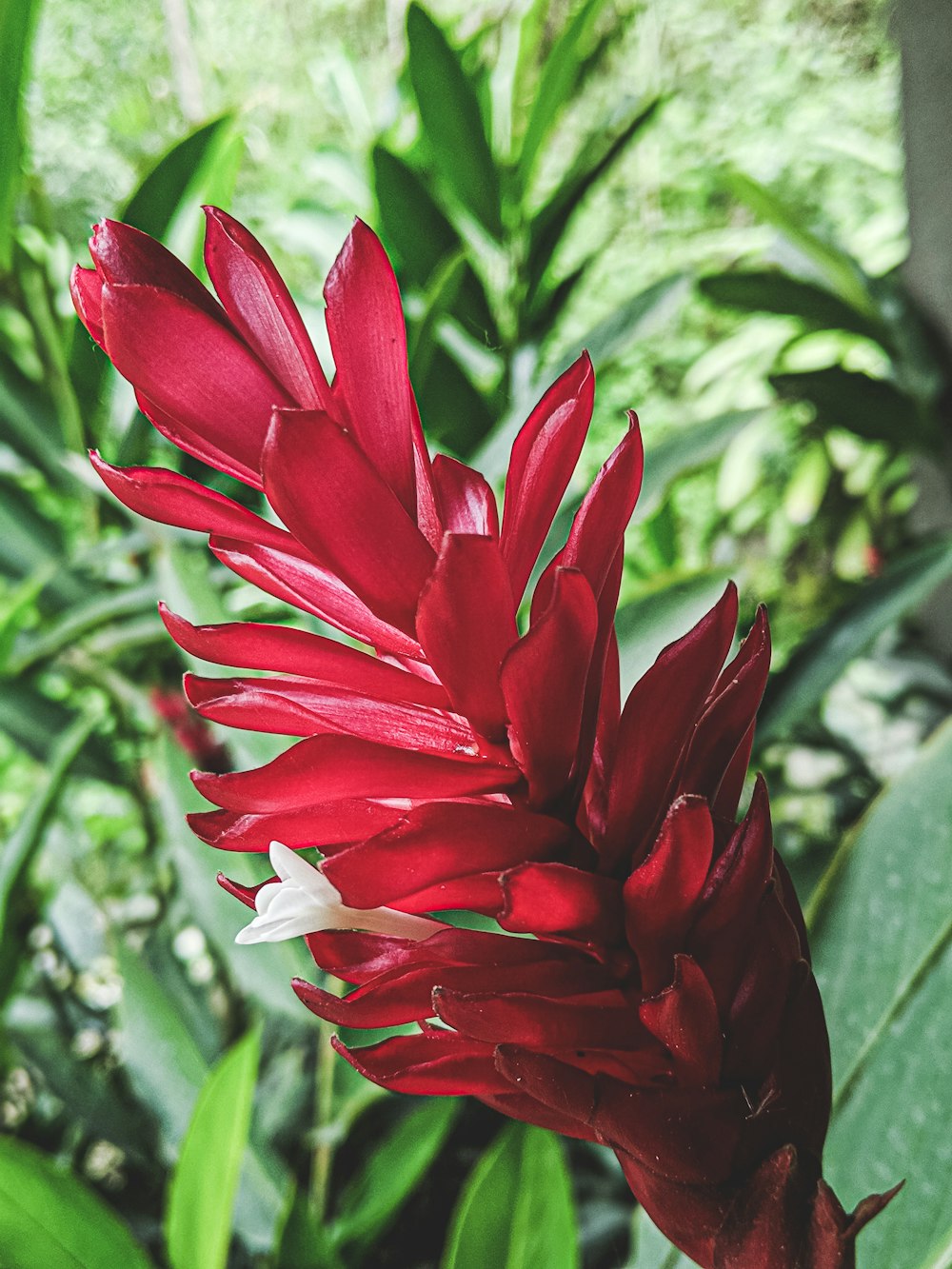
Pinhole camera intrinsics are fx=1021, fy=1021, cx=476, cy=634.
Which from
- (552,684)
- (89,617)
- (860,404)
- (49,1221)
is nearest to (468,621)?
(552,684)

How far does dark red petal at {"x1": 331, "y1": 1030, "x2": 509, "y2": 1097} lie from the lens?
6.9 inches

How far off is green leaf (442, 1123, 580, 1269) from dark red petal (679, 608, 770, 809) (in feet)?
0.81

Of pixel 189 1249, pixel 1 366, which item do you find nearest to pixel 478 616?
pixel 189 1249

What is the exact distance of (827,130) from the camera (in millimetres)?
1784

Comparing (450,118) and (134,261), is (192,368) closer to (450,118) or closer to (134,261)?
(134,261)

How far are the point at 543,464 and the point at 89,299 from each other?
0.08 m

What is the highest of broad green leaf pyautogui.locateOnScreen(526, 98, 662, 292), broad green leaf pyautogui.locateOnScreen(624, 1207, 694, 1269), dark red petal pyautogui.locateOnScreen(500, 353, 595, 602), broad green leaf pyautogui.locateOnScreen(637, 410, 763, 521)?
broad green leaf pyautogui.locateOnScreen(526, 98, 662, 292)

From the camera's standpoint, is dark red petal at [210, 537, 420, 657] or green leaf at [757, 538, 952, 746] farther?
green leaf at [757, 538, 952, 746]

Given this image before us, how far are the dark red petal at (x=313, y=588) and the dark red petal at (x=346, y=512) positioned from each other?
0.02 metres

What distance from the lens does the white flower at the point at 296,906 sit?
16cm

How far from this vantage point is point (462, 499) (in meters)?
0.19

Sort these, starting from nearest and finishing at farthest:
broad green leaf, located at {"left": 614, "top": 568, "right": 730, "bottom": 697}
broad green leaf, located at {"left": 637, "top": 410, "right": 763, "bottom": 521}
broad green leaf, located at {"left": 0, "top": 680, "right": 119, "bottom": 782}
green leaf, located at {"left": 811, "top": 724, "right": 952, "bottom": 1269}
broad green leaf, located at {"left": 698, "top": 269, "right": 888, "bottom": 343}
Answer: green leaf, located at {"left": 811, "top": 724, "right": 952, "bottom": 1269}
broad green leaf, located at {"left": 614, "top": 568, "right": 730, "bottom": 697}
broad green leaf, located at {"left": 637, "top": 410, "right": 763, "bottom": 521}
broad green leaf, located at {"left": 0, "top": 680, "right": 119, "bottom": 782}
broad green leaf, located at {"left": 698, "top": 269, "right": 888, "bottom": 343}

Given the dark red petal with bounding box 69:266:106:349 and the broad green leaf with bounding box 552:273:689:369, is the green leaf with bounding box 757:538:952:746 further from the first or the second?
the dark red petal with bounding box 69:266:106:349

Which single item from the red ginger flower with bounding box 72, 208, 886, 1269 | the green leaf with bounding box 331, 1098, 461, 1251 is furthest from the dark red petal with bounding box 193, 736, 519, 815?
the green leaf with bounding box 331, 1098, 461, 1251
